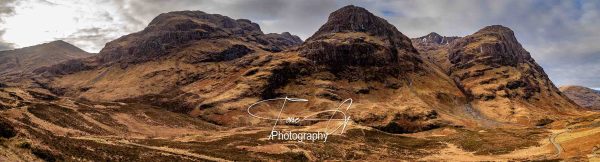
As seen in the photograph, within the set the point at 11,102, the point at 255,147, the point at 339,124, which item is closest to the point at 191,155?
the point at 255,147

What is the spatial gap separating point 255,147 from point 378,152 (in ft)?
88.3

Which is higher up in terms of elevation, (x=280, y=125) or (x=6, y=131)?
(x=6, y=131)

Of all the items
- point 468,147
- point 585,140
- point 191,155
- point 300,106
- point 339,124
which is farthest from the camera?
point 300,106

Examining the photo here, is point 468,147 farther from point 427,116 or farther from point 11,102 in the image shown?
point 11,102

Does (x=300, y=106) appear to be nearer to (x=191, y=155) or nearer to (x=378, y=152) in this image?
(x=378, y=152)

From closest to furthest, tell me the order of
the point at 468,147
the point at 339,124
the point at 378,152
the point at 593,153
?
1. the point at 593,153
2. the point at 378,152
3. the point at 468,147
4. the point at 339,124

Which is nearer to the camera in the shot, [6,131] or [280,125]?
[6,131]

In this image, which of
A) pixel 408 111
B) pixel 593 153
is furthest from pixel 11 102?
pixel 408 111

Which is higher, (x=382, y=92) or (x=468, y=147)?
(x=382, y=92)

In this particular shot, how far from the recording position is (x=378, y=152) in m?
93.1

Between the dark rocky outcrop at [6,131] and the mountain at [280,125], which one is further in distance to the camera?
the mountain at [280,125]

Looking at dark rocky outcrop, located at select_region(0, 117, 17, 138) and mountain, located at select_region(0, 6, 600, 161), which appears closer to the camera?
dark rocky outcrop, located at select_region(0, 117, 17, 138)

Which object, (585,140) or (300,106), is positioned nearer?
(585,140)

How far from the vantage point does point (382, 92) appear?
632 ft
